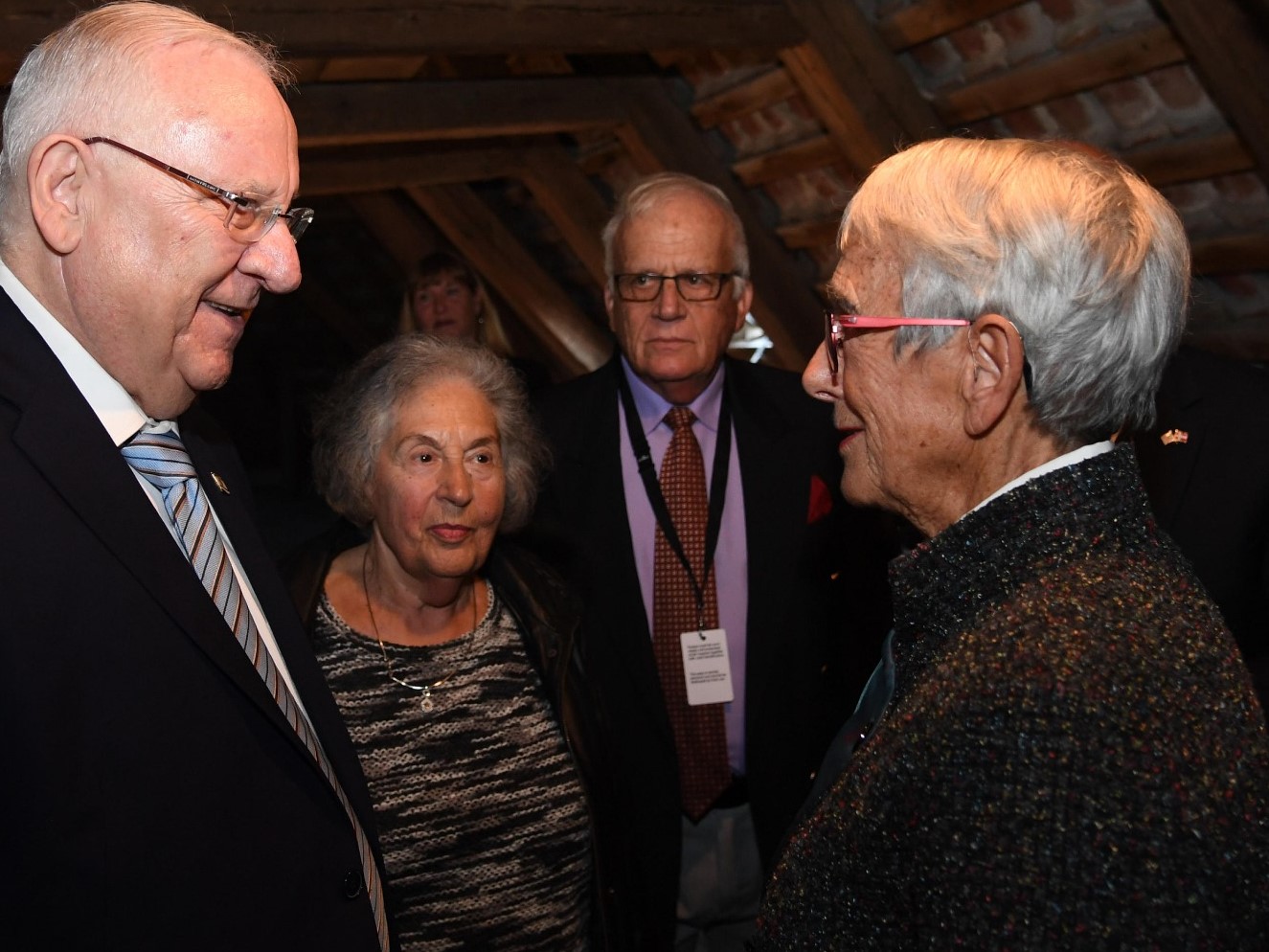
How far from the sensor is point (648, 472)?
2465 millimetres

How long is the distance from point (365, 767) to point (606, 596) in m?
0.72

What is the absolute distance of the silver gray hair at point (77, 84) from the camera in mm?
1145

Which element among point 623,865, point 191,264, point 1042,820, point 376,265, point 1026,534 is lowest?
point 623,865

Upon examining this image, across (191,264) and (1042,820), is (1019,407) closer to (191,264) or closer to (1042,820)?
(1042,820)

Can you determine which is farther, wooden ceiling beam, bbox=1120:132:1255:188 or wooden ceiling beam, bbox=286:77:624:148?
wooden ceiling beam, bbox=286:77:624:148

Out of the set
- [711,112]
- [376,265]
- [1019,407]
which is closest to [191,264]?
[1019,407]

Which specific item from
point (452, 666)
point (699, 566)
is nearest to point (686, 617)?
point (699, 566)

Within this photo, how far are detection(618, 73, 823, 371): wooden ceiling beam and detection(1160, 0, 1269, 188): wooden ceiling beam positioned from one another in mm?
2057

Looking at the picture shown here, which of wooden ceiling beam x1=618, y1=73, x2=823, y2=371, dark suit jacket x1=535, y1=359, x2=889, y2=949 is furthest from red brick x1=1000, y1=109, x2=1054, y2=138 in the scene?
dark suit jacket x1=535, y1=359, x2=889, y2=949

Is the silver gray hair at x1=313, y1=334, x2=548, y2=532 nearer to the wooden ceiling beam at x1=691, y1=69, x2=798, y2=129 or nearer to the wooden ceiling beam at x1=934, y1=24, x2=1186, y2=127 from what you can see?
the wooden ceiling beam at x1=934, y1=24, x2=1186, y2=127

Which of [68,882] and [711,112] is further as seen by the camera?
[711,112]

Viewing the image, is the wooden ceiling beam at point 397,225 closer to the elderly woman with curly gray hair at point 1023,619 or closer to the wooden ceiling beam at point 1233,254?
the wooden ceiling beam at point 1233,254

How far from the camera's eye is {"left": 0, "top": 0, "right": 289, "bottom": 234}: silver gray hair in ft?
3.76

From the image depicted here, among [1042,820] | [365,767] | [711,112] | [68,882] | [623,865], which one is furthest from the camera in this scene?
[711,112]
